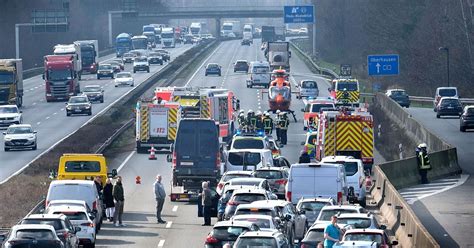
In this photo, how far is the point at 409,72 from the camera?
118m

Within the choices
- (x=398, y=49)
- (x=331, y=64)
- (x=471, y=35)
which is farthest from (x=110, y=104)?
(x=331, y=64)

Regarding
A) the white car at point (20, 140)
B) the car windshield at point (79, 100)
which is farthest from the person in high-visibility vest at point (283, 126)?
the car windshield at point (79, 100)

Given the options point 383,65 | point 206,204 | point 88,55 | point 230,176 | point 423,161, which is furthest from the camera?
point 88,55

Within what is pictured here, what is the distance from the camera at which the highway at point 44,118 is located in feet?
202

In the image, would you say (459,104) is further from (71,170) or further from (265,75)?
(71,170)

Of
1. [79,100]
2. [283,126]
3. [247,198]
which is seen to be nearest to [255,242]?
[247,198]

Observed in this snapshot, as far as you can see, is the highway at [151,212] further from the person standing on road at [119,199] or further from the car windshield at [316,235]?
the car windshield at [316,235]

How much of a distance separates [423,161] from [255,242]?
83.7 feet

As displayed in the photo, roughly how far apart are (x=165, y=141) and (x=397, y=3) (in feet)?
242

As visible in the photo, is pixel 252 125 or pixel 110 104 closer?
pixel 252 125

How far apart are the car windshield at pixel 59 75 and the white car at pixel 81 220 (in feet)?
208

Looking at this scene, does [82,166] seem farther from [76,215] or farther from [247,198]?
[76,215]

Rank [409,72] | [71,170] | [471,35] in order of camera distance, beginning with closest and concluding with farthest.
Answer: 1. [71,170]
2. [471,35]
3. [409,72]

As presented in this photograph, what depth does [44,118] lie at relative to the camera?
279 ft
